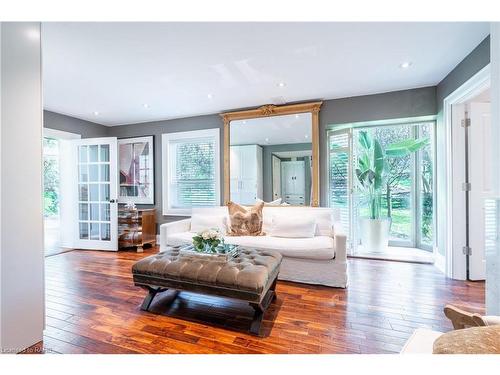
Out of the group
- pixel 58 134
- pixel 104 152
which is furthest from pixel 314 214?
pixel 58 134

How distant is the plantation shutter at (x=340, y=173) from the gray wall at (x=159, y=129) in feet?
5.97

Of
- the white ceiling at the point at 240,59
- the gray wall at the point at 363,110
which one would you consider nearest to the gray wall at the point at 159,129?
the gray wall at the point at 363,110

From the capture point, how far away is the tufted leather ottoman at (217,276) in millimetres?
1766

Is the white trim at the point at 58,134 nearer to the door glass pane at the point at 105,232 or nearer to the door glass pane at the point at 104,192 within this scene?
the door glass pane at the point at 104,192

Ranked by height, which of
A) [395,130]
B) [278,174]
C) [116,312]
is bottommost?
[116,312]

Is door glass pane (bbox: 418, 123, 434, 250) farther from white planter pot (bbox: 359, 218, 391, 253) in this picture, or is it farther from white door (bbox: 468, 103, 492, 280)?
white door (bbox: 468, 103, 492, 280)

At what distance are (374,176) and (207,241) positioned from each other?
3017mm

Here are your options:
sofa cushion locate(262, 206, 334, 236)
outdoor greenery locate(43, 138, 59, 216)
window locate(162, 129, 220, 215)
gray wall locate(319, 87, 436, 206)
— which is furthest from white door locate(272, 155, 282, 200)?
outdoor greenery locate(43, 138, 59, 216)

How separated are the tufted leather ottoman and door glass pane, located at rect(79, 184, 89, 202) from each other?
3.14 metres
